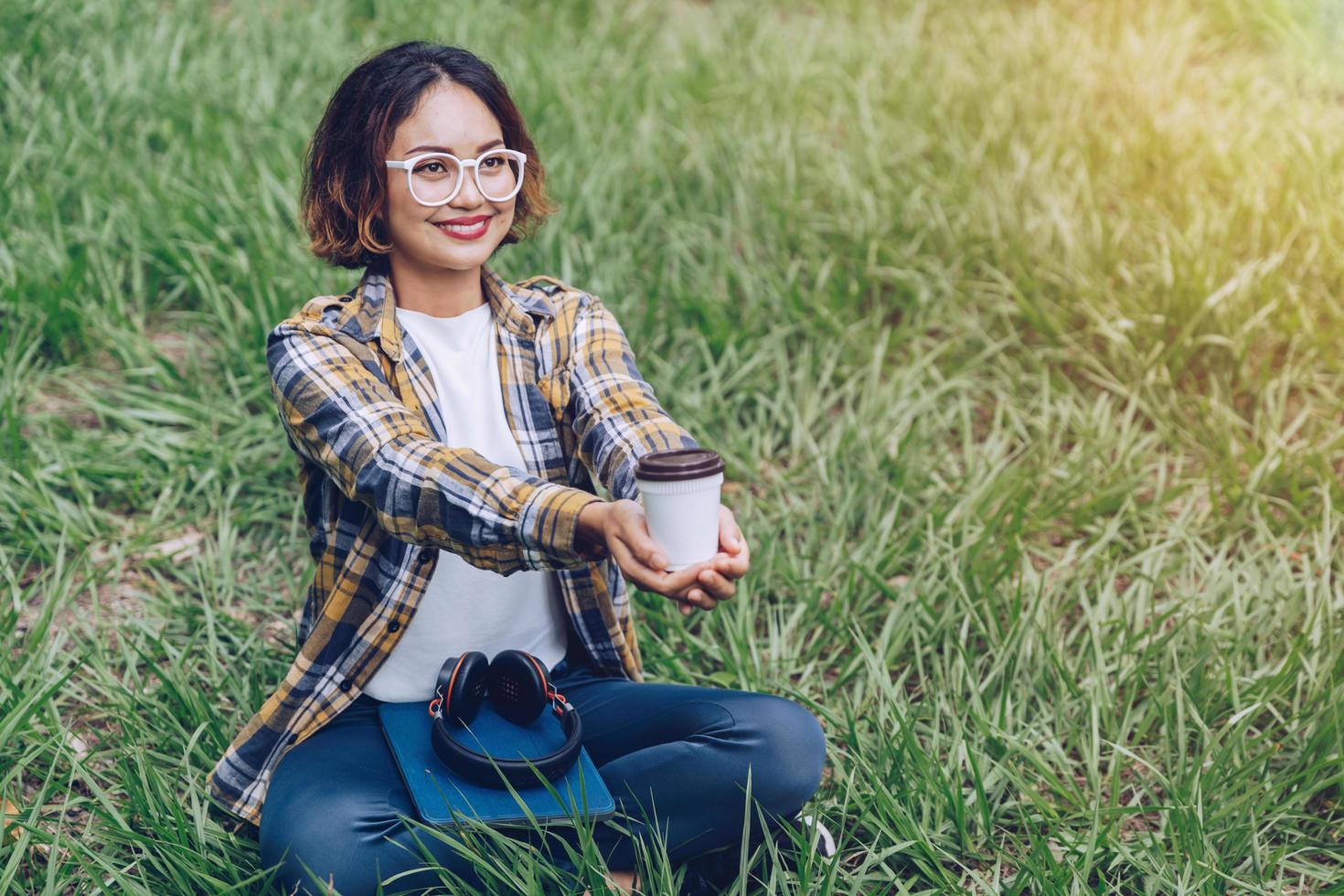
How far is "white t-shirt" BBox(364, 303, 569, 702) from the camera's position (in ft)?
5.85

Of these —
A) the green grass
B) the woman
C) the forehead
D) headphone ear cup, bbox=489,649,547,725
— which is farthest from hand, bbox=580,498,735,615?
the forehead

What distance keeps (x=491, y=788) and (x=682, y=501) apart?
56 centimetres

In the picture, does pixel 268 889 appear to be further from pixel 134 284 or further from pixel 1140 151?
pixel 1140 151

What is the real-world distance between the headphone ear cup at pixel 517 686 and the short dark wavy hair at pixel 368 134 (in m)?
0.61

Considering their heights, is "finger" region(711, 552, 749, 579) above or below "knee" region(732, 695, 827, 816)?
above

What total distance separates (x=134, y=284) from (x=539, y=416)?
1.72m

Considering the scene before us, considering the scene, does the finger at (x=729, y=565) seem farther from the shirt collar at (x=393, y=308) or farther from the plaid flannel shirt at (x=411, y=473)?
the shirt collar at (x=393, y=308)

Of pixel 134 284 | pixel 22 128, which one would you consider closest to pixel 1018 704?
pixel 134 284

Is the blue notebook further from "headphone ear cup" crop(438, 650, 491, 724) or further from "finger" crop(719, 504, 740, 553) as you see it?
"finger" crop(719, 504, 740, 553)

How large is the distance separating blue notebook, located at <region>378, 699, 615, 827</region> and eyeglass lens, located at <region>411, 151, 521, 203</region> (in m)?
0.71

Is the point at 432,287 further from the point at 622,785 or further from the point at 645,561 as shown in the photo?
the point at 622,785

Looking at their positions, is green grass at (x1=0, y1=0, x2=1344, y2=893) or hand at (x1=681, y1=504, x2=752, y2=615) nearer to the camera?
hand at (x1=681, y1=504, x2=752, y2=615)

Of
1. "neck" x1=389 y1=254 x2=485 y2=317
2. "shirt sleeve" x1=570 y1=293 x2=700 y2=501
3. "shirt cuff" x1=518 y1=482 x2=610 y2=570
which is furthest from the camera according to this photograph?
"neck" x1=389 y1=254 x2=485 y2=317

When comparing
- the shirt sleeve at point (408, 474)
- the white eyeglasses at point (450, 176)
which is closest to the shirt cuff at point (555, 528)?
the shirt sleeve at point (408, 474)
